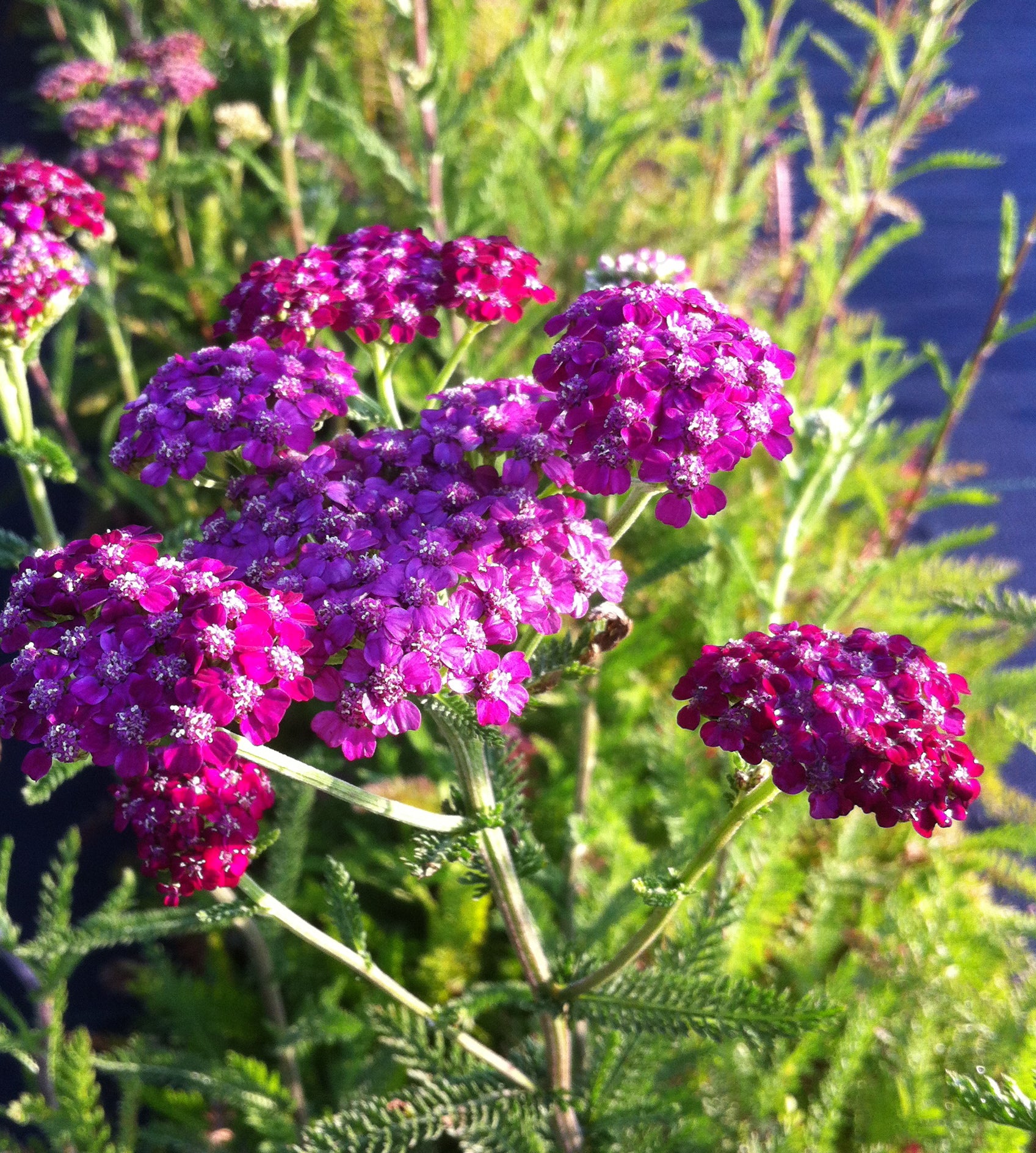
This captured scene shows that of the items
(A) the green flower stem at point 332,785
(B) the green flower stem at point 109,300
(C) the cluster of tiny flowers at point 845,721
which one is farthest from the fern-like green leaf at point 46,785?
(B) the green flower stem at point 109,300

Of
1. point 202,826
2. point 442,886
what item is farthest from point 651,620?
point 202,826

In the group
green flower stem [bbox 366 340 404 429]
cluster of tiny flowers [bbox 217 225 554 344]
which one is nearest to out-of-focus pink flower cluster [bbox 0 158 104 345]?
cluster of tiny flowers [bbox 217 225 554 344]

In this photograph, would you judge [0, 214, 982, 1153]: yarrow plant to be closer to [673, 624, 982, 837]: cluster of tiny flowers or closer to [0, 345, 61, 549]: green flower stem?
[673, 624, 982, 837]: cluster of tiny flowers

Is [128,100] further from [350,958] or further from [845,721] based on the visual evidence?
[845,721]

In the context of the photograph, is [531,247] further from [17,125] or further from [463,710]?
[17,125]

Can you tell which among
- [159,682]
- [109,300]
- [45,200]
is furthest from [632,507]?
[109,300]
